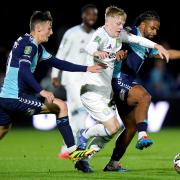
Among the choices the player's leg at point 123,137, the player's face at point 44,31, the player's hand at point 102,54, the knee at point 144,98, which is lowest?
the player's leg at point 123,137

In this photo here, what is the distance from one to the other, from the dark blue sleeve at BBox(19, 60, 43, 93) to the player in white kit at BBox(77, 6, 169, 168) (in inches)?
34.7

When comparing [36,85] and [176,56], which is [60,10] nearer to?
[176,56]

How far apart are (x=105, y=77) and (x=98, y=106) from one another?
0.41 metres

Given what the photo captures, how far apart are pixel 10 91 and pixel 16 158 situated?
2611mm

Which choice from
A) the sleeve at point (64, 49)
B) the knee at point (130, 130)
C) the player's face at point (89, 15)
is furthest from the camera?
the player's face at point (89, 15)

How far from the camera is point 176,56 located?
1092 cm

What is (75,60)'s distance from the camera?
13.6 m

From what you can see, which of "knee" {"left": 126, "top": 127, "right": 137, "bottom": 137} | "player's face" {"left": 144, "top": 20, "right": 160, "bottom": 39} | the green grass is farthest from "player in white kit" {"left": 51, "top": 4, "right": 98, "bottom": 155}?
"player's face" {"left": 144, "top": 20, "right": 160, "bottom": 39}

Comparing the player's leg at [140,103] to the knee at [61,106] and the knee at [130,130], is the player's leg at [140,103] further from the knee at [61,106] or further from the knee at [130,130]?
the knee at [61,106]

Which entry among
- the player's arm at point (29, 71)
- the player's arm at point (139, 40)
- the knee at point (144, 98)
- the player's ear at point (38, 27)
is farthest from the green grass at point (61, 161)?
the player's ear at point (38, 27)

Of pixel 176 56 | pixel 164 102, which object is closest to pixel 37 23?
pixel 176 56

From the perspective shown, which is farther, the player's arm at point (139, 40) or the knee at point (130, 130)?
the knee at point (130, 130)

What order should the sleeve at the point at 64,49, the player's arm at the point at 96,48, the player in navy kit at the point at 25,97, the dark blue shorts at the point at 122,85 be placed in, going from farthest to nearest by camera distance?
the sleeve at the point at 64,49, the dark blue shorts at the point at 122,85, the player's arm at the point at 96,48, the player in navy kit at the point at 25,97

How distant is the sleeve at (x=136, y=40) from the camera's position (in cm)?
1000
